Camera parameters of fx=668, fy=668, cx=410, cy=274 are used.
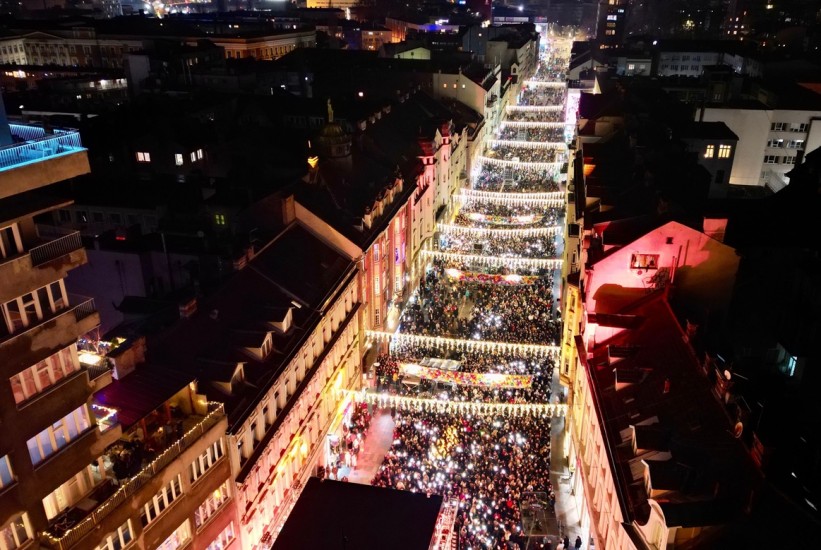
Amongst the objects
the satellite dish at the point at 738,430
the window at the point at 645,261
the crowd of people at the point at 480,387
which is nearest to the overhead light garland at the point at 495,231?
the crowd of people at the point at 480,387

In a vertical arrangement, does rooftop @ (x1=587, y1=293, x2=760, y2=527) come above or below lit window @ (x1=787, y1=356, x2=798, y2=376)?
above

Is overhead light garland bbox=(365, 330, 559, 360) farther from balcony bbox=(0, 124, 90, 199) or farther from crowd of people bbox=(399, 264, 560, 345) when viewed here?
balcony bbox=(0, 124, 90, 199)

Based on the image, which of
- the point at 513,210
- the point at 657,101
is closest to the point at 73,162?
the point at 513,210

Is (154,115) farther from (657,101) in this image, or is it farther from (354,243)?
(657,101)

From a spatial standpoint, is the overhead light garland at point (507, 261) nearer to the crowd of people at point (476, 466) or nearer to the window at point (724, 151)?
the window at point (724, 151)

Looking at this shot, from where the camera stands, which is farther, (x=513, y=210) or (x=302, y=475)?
(x=513, y=210)

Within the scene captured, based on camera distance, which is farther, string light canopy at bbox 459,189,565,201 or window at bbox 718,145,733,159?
string light canopy at bbox 459,189,565,201

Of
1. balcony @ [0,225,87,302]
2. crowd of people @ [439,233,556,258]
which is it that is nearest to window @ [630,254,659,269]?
crowd of people @ [439,233,556,258]
